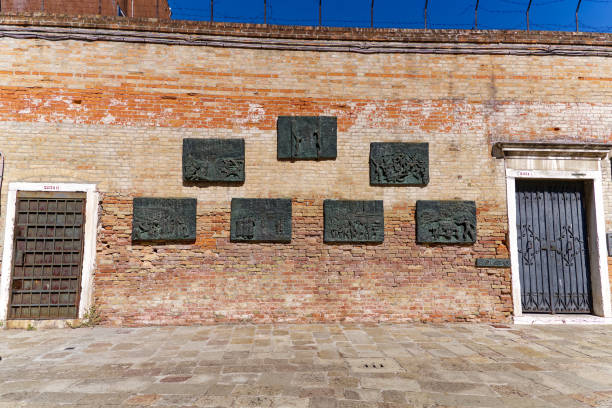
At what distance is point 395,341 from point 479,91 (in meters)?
5.07

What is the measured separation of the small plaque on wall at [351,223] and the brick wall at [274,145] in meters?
0.16

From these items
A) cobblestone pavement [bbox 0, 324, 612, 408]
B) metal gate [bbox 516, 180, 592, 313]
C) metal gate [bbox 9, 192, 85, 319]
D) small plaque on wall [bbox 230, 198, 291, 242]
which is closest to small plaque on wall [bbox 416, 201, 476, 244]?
metal gate [bbox 516, 180, 592, 313]

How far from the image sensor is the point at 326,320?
627 cm

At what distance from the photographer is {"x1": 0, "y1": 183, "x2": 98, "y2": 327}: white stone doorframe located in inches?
234

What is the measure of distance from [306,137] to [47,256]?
5099 millimetres

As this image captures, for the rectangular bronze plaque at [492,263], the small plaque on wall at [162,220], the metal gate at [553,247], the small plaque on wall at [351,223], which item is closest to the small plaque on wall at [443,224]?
the rectangular bronze plaque at [492,263]

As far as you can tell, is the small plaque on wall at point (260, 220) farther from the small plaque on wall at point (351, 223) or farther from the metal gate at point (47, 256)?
the metal gate at point (47, 256)

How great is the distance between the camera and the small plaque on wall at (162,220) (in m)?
6.22

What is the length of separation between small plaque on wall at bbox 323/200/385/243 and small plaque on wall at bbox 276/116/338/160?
0.98 metres

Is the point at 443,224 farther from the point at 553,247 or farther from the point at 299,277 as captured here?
the point at 299,277

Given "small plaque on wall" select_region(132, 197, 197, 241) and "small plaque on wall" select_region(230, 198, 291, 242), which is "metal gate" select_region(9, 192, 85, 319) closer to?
"small plaque on wall" select_region(132, 197, 197, 241)

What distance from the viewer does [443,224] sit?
6.52m

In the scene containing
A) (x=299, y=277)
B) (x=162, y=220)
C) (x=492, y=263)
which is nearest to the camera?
(x=162, y=220)

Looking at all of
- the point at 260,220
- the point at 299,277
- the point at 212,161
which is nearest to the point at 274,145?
the point at 212,161
